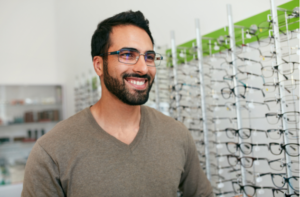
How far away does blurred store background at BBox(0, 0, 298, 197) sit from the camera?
5283mm

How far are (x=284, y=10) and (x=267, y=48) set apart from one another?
399 millimetres

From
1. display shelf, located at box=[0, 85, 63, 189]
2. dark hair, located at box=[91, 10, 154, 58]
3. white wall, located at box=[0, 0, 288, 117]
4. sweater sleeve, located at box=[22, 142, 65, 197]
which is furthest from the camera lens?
display shelf, located at box=[0, 85, 63, 189]

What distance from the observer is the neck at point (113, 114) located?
1277mm

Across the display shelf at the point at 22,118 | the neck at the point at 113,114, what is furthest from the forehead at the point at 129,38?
the display shelf at the point at 22,118

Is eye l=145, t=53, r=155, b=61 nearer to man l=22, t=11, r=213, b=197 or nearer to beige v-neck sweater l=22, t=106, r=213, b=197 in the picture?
man l=22, t=11, r=213, b=197

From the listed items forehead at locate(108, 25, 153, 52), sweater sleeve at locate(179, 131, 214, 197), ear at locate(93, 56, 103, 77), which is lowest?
sweater sleeve at locate(179, 131, 214, 197)

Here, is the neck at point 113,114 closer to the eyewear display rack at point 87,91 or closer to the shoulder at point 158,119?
the shoulder at point 158,119

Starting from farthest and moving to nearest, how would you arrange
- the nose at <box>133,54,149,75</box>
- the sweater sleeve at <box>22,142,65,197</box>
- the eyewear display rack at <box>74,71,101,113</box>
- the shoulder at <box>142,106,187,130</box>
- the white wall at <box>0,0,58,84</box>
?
1. the white wall at <box>0,0,58,84</box>
2. the eyewear display rack at <box>74,71,101,113</box>
3. the shoulder at <box>142,106,187,130</box>
4. the nose at <box>133,54,149,75</box>
5. the sweater sleeve at <box>22,142,65,197</box>

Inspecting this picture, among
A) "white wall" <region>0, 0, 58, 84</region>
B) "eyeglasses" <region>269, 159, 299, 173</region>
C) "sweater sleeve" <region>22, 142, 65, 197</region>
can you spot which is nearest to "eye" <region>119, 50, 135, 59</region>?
"sweater sleeve" <region>22, 142, 65, 197</region>

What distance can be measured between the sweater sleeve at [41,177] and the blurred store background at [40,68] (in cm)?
342

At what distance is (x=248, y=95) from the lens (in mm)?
2330

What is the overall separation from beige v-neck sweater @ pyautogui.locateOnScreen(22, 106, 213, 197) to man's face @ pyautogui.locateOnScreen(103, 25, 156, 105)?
193 mm

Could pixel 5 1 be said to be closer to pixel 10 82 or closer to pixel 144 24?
pixel 10 82

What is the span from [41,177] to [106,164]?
265mm
